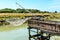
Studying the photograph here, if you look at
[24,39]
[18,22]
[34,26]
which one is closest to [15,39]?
[24,39]

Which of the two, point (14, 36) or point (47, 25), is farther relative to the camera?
point (14, 36)

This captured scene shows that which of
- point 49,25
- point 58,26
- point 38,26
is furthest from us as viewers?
point 38,26

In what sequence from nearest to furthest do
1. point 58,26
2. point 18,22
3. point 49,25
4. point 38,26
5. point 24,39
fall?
point 58,26 < point 49,25 < point 38,26 < point 18,22 < point 24,39

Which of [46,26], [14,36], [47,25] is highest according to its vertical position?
[47,25]

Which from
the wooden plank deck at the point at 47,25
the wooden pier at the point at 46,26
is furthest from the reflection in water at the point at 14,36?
the wooden plank deck at the point at 47,25

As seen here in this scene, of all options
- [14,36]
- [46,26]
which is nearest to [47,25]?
[46,26]

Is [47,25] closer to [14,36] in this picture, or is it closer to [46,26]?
[46,26]

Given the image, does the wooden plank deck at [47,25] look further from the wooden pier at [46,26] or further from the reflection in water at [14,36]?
the reflection in water at [14,36]

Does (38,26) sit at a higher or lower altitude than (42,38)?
higher

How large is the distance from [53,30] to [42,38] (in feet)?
8.05

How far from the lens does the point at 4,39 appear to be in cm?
2183

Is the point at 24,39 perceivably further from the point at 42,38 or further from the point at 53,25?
the point at 53,25

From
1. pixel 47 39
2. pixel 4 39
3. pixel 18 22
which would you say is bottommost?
pixel 4 39

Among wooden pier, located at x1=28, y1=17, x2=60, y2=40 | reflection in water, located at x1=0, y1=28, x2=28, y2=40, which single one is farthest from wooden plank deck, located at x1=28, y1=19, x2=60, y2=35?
reflection in water, located at x1=0, y1=28, x2=28, y2=40
